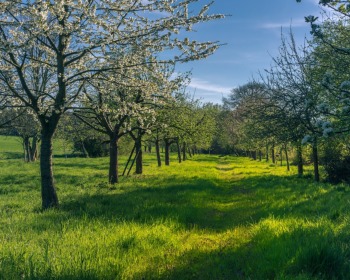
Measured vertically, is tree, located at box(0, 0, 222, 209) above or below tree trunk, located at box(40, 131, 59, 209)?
above

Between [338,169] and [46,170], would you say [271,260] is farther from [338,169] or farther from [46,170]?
[338,169]

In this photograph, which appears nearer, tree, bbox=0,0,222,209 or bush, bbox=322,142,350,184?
tree, bbox=0,0,222,209

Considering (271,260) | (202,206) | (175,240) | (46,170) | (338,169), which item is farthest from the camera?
(338,169)

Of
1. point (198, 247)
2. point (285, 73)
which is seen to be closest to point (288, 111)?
point (285, 73)

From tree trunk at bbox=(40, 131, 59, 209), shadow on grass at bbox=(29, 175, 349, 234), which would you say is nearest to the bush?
shadow on grass at bbox=(29, 175, 349, 234)

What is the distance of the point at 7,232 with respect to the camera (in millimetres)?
7602

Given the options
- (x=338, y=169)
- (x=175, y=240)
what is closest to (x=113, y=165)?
(x=175, y=240)

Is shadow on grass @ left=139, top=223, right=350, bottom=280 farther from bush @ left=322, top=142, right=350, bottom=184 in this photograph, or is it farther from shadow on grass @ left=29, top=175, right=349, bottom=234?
bush @ left=322, top=142, right=350, bottom=184

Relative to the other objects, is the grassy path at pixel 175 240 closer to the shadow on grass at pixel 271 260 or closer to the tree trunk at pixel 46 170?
the shadow on grass at pixel 271 260

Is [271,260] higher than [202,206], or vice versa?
[271,260]

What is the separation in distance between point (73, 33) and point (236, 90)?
79.0 meters

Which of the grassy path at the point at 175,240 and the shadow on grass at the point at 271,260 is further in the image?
the grassy path at the point at 175,240

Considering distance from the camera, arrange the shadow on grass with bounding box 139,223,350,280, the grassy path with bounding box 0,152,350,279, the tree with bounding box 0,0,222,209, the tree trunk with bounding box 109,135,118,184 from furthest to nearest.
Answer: the tree trunk with bounding box 109,135,118,184, the tree with bounding box 0,0,222,209, the grassy path with bounding box 0,152,350,279, the shadow on grass with bounding box 139,223,350,280

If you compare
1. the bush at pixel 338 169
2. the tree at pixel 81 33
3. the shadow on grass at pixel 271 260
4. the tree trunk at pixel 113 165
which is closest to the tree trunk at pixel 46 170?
the tree at pixel 81 33
